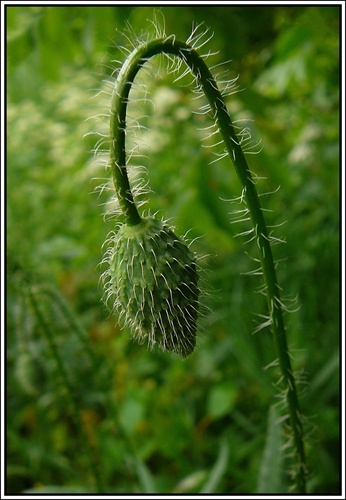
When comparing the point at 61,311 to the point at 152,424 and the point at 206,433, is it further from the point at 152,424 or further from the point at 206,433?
the point at 206,433

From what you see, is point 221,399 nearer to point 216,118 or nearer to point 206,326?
point 206,326

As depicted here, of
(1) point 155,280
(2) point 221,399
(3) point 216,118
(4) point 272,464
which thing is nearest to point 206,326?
(2) point 221,399

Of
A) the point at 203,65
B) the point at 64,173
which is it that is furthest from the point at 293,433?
the point at 64,173

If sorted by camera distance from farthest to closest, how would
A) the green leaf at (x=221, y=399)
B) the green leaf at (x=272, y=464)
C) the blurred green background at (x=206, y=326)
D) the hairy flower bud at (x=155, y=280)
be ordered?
the green leaf at (x=221, y=399)
the blurred green background at (x=206, y=326)
the green leaf at (x=272, y=464)
the hairy flower bud at (x=155, y=280)

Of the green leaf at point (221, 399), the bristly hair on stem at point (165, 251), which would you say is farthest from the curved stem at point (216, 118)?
the green leaf at point (221, 399)

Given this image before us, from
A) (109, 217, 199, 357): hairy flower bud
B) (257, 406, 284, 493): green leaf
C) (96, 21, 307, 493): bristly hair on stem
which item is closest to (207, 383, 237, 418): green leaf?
(257, 406, 284, 493): green leaf

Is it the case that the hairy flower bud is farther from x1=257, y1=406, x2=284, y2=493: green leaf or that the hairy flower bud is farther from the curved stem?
x1=257, y1=406, x2=284, y2=493: green leaf

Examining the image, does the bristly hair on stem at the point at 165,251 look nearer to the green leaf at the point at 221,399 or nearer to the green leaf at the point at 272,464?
the green leaf at the point at 272,464
